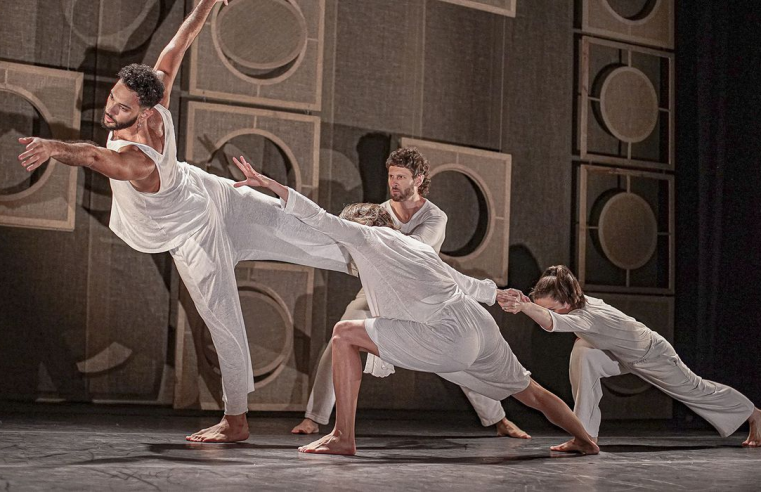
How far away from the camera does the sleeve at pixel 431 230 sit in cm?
393

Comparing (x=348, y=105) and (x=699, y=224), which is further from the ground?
(x=348, y=105)

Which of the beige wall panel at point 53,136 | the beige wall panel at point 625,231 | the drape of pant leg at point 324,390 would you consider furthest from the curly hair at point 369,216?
the beige wall panel at point 625,231

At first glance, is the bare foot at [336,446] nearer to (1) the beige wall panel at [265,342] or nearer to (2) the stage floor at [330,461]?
(2) the stage floor at [330,461]

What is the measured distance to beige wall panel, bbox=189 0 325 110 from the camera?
452cm

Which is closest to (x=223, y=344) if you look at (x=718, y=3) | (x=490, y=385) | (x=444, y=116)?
(x=490, y=385)

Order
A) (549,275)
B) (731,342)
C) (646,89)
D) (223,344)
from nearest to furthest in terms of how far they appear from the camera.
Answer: (223,344), (549,275), (731,342), (646,89)

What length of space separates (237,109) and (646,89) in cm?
279

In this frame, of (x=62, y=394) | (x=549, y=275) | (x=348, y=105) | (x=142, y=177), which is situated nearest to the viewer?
(x=142, y=177)

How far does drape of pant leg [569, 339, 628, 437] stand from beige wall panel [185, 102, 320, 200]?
5.64 feet

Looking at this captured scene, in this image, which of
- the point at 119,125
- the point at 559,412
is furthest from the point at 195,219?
the point at 559,412

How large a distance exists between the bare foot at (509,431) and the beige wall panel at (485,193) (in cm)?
124

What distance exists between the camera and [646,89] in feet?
18.7

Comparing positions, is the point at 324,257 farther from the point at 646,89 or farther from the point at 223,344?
the point at 646,89

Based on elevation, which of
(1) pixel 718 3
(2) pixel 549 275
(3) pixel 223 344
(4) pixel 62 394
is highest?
(1) pixel 718 3
